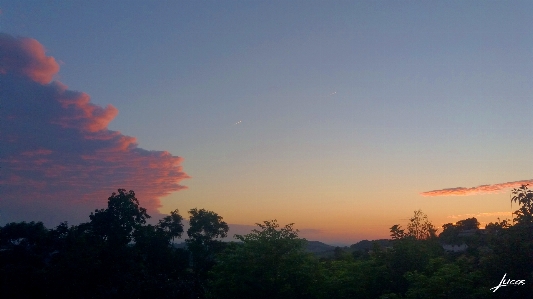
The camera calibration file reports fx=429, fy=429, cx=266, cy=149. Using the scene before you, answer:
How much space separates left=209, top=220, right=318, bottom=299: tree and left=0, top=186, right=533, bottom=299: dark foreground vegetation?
0.05 metres

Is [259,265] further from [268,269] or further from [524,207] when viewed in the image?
[524,207]

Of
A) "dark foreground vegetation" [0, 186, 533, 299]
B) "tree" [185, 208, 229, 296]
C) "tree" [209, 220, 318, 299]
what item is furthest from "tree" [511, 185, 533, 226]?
"tree" [185, 208, 229, 296]

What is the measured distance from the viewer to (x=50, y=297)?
1122 inches

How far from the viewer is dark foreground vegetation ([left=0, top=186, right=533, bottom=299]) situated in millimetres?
16734

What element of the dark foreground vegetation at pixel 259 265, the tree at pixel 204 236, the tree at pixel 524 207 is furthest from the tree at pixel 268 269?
the tree at pixel 204 236

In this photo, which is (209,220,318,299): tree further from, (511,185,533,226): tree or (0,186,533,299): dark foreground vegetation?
(511,185,533,226): tree

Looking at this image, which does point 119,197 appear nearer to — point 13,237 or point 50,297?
point 13,237

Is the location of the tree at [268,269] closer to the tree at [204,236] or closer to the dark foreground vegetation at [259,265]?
the dark foreground vegetation at [259,265]

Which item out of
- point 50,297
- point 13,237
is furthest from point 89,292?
point 13,237

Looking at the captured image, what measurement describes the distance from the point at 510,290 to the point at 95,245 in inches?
1082

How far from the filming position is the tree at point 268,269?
65.2 feet

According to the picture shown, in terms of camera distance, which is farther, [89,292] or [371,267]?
[89,292]

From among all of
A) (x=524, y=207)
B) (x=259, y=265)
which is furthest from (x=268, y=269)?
(x=524, y=207)

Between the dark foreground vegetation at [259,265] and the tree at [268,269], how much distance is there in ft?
0.15
